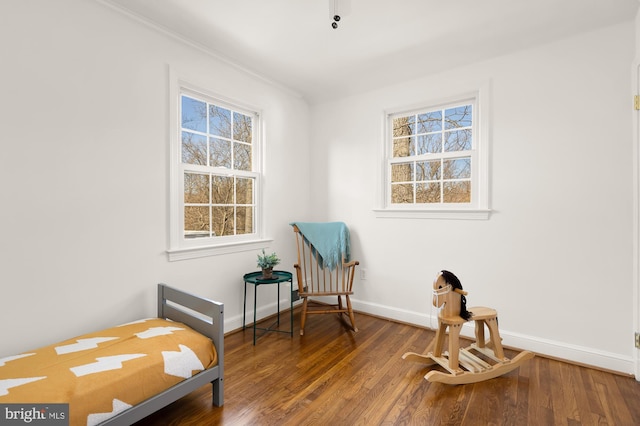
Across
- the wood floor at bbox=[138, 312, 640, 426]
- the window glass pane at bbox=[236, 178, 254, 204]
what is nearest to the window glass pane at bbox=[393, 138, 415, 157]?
the window glass pane at bbox=[236, 178, 254, 204]

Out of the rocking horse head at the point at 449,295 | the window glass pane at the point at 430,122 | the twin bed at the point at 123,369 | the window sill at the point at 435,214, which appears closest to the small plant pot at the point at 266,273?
the twin bed at the point at 123,369

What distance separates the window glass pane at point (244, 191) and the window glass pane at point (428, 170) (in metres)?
1.72

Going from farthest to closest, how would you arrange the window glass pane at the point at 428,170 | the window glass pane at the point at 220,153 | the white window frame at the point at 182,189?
the window glass pane at the point at 428,170 < the window glass pane at the point at 220,153 < the white window frame at the point at 182,189

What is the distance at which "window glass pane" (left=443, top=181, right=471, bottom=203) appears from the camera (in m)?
2.97

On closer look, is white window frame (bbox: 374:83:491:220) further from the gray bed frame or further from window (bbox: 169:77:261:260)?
the gray bed frame

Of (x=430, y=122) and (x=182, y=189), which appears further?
(x=430, y=122)

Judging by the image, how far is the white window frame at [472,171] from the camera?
280 centimetres

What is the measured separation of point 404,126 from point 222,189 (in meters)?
1.97

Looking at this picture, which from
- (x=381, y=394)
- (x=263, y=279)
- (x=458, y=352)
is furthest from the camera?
(x=263, y=279)

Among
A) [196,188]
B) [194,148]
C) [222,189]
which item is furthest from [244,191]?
[194,148]

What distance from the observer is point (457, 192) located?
3.02m

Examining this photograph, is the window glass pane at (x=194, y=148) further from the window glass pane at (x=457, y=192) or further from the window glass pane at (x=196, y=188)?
the window glass pane at (x=457, y=192)

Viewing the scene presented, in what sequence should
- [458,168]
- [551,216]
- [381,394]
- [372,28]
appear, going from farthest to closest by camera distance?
[458,168], [551,216], [372,28], [381,394]

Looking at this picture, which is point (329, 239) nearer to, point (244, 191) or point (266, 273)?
point (266, 273)
